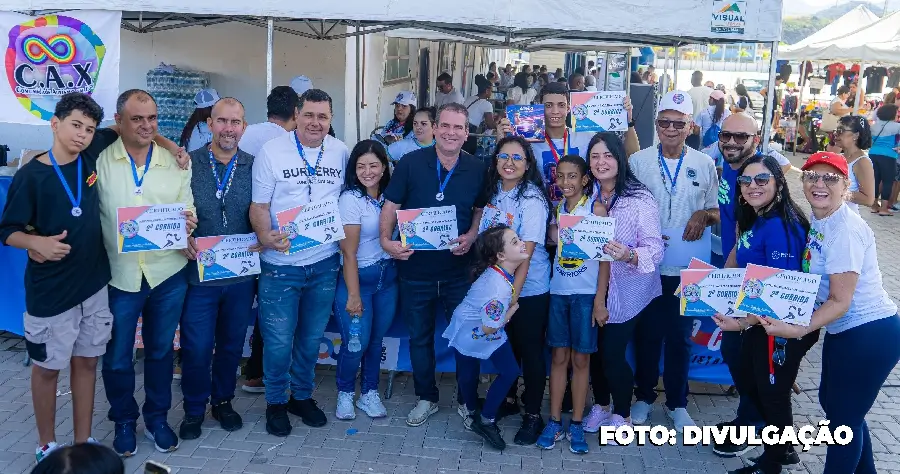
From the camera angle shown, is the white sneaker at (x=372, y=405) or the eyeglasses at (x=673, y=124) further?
the white sneaker at (x=372, y=405)

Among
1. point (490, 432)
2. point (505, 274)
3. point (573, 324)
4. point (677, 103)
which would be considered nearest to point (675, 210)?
point (677, 103)

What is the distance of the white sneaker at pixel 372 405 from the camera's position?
193 inches

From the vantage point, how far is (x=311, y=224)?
4.24 meters

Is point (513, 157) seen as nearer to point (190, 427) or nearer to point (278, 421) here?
point (278, 421)

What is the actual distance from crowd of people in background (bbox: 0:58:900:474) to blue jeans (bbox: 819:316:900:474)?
0.01 m

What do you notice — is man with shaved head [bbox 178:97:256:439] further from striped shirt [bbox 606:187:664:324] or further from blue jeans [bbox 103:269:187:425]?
striped shirt [bbox 606:187:664:324]

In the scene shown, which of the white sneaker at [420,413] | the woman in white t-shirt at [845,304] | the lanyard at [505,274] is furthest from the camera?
the white sneaker at [420,413]

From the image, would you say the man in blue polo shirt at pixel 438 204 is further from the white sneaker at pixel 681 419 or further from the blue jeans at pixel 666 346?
the white sneaker at pixel 681 419

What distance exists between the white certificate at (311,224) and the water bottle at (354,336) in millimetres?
597

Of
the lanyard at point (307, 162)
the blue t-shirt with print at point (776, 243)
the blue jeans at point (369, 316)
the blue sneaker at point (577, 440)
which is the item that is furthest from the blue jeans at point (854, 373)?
the lanyard at point (307, 162)

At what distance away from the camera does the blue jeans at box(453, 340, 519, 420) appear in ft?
14.6


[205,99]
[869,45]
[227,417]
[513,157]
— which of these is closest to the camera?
[513,157]

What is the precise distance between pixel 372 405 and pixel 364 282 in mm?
895

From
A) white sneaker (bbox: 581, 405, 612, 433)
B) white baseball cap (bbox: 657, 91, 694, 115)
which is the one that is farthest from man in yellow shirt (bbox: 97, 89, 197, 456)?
white baseball cap (bbox: 657, 91, 694, 115)
